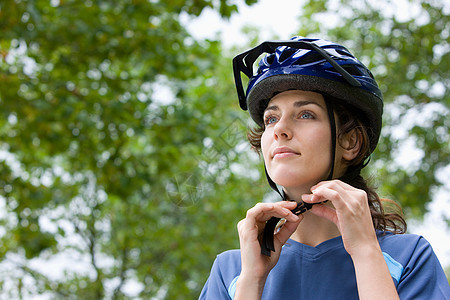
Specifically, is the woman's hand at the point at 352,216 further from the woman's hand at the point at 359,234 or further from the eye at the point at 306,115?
the eye at the point at 306,115

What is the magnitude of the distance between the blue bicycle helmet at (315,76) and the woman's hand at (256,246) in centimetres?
58

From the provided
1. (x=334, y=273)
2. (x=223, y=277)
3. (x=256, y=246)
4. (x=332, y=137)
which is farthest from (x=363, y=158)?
(x=223, y=277)

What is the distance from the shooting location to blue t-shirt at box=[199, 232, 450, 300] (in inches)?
83.7

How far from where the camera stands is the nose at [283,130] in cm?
238

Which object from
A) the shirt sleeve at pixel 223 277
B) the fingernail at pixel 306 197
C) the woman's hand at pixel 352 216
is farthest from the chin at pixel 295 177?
the shirt sleeve at pixel 223 277

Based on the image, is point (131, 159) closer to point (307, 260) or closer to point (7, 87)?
point (7, 87)

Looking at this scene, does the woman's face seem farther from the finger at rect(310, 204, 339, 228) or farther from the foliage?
the foliage

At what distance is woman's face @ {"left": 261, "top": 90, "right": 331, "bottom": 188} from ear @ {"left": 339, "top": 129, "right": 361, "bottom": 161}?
177 mm

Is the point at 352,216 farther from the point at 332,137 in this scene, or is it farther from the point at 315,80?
the point at 315,80

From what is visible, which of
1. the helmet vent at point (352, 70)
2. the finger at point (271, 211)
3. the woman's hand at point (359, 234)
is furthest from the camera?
the helmet vent at point (352, 70)

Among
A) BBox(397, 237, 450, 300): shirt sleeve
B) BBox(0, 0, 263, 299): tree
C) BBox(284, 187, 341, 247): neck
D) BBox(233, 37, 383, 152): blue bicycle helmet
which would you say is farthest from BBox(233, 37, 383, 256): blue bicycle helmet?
BBox(0, 0, 263, 299): tree

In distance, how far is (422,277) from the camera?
6.97 ft

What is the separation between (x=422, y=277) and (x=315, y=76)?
999mm

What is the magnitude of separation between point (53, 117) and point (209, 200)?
6328 millimetres
